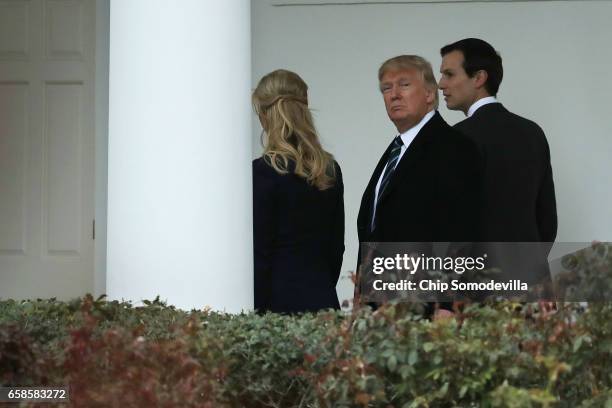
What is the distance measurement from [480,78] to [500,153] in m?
0.43

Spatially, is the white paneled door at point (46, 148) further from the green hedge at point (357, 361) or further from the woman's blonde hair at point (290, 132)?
the green hedge at point (357, 361)

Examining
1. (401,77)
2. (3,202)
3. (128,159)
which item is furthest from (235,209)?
(3,202)

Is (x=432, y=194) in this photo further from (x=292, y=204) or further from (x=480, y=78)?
(x=480, y=78)

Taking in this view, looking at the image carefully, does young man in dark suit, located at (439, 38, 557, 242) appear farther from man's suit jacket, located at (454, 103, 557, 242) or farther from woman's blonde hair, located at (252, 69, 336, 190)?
woman's blonde hair, located at (252, 69, 336, 190)

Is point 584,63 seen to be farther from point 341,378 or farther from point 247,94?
point 341,378

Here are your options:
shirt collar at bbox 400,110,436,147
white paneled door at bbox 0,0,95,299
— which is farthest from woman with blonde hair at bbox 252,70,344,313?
white paneled door at bbox 0,0,95,299

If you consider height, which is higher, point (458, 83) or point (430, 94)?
point (458, 83)

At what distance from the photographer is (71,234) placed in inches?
329

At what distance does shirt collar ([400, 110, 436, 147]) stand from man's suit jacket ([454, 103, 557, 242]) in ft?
2.08

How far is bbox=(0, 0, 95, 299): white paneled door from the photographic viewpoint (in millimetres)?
8375

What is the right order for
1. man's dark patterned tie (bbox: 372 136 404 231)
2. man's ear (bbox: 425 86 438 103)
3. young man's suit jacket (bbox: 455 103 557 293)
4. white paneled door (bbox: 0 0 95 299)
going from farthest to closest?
white paneled door (bbox: 0 0 95 299) < young man's suit jacket (bbox: 455 103 557 293) < man's ear (bbox: 425 86 438 103) < man's dark patterned tie (bbox: 372 136 404 231)

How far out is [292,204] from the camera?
216 inches

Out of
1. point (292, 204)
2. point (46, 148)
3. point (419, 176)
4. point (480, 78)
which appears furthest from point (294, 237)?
point (46, 148)

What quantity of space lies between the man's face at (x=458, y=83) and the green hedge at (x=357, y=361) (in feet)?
6.96
